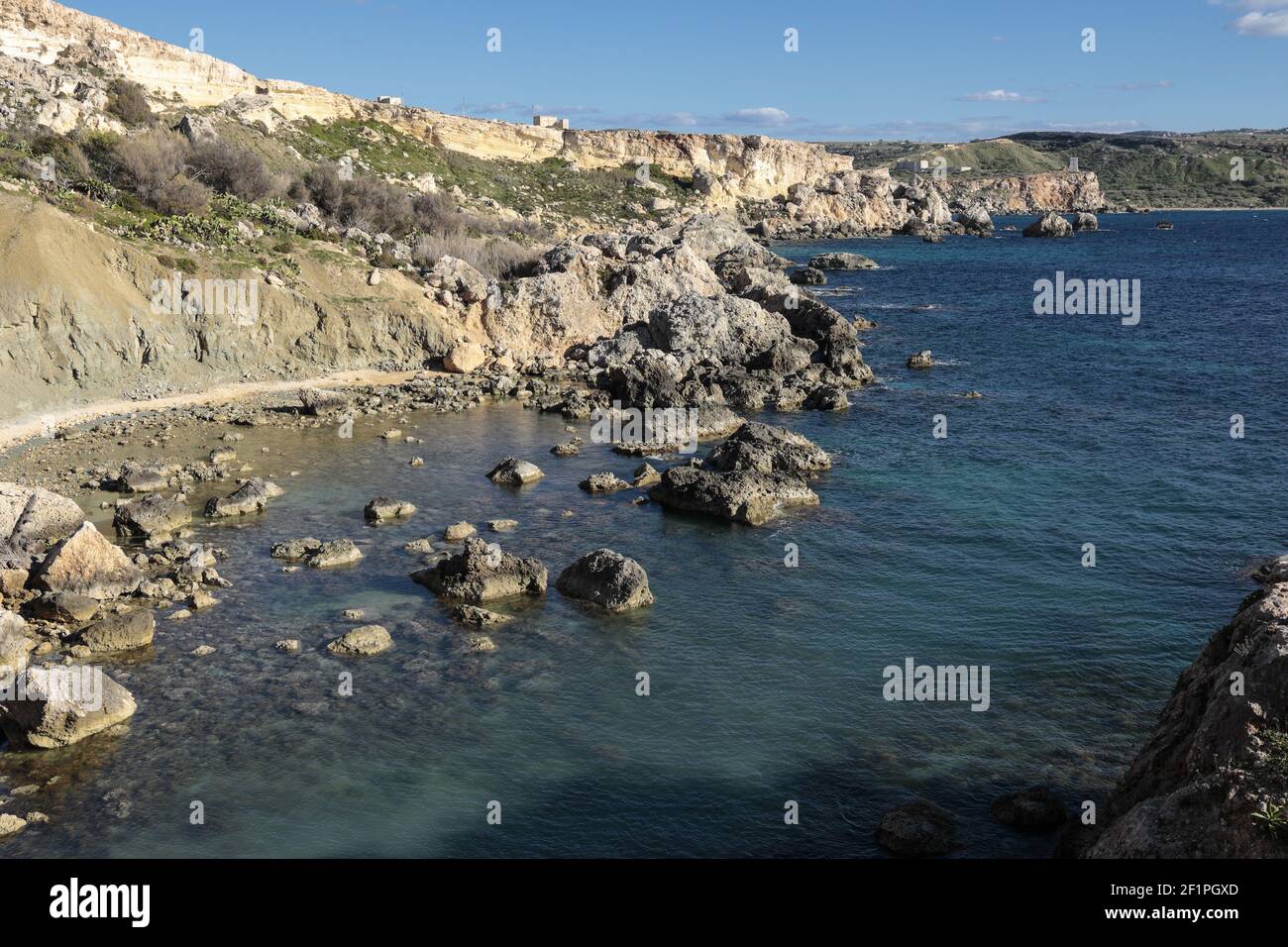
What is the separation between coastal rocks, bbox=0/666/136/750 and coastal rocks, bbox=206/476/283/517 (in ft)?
40.4

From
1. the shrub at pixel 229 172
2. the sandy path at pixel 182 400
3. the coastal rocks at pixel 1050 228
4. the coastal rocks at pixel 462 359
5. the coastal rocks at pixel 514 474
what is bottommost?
the coastal rocks at pixel 514 474

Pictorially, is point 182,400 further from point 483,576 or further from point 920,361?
point 920,361

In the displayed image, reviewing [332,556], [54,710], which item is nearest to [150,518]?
[332,556]

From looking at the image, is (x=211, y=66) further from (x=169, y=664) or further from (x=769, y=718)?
(x=769, y=718)

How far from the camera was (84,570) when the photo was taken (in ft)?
82.4

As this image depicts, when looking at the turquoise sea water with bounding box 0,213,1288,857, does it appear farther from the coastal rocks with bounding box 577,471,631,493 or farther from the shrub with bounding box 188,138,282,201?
the shrub with bounding box 188,138,282,201

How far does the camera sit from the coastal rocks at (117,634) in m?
22.9

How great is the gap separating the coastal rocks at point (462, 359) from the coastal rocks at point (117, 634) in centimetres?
3056

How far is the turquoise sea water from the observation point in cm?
1722

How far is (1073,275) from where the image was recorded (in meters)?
107

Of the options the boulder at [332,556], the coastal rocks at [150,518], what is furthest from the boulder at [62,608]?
the boulder at [332,556]

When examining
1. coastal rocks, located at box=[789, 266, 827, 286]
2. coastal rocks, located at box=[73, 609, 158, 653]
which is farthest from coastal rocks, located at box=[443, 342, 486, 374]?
coastal rocks, located at box=[789, 266, 827, 286]

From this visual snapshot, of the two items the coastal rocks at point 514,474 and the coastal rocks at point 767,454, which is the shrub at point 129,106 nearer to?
the coastal rocks at point 514,474
